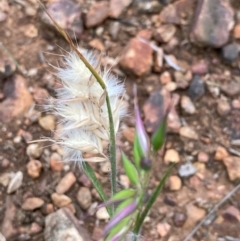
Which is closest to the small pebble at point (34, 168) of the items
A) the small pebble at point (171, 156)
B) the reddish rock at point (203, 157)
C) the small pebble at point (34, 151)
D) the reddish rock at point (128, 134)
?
the small pebble at point (34, 151)

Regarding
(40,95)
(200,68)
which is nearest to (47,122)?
(40,95)

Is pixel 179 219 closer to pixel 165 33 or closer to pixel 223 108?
pixel 223 108

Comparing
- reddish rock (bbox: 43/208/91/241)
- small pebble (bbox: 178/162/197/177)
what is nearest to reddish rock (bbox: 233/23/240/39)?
small pebble (bbox: 178/162/197/177)

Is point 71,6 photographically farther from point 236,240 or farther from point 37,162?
point 236,240

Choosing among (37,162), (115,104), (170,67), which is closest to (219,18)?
(170,67)

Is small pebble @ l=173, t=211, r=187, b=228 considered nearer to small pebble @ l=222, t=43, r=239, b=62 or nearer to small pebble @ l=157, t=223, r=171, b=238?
small pebble @ l=157, t=223, r=171, b=238

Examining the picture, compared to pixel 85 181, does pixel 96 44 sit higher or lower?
higher

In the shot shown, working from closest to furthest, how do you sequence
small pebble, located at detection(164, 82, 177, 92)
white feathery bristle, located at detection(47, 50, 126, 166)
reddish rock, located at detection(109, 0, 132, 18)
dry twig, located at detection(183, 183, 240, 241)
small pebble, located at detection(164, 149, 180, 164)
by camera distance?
white feathery bristle, located at detection(47, 50, 126, 166), dry twig, located at detection(183, 183, 240, 241), small pebble, located at detection(164, 149, 180, 164), small pebble, located at detection(164, 82, 177, 92), reddish rock, located at detection(109, 0, 132, 18)
